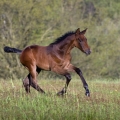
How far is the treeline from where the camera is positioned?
2488 cm

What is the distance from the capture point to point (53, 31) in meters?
26.2

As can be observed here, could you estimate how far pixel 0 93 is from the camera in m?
11.7

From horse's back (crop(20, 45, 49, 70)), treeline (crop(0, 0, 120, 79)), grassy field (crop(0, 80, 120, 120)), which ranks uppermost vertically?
treeline (crop(0, 0, 120, 79))

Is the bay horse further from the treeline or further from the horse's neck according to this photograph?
the treeline

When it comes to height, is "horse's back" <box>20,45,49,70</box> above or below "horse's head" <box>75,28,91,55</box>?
below

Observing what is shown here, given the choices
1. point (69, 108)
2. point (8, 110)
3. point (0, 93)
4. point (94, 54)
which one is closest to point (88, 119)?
point (69, 108)

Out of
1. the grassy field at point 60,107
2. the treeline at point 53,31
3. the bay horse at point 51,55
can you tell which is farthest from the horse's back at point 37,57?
the treeline at point 53,31

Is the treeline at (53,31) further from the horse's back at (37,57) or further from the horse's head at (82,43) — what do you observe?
the horse's head at (82,43)

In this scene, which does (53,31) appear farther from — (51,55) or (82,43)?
(82,43)

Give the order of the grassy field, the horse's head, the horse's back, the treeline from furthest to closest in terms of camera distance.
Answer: the treeline < the horse's back < the horse's head < the grassy field

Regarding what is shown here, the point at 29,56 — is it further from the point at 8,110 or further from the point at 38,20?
the point at 38,20

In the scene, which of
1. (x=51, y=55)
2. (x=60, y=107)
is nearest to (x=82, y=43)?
(x=51, y=55)

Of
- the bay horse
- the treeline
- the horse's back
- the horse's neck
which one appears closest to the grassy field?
the bay horse

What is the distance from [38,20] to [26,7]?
1.33 meters
